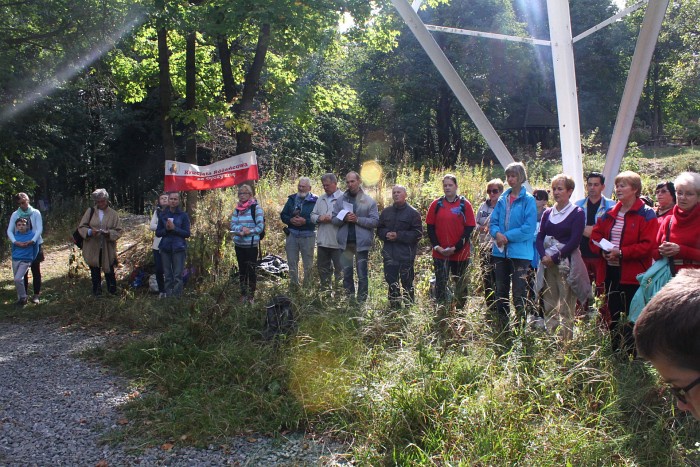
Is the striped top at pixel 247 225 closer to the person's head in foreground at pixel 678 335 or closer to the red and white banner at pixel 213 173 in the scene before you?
the red and white banner at pixel 213 173

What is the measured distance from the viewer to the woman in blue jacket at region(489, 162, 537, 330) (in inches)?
261

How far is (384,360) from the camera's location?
537cm

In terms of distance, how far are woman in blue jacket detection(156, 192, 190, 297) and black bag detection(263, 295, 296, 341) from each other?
10.7 feet

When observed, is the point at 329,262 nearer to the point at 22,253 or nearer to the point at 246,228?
the point at 246,228

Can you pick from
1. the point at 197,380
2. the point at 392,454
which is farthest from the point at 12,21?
the point at 392,454

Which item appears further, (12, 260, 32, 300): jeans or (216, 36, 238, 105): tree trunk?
(216, 36, 238, 105): tree trunk

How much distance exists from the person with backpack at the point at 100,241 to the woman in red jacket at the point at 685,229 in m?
7.98

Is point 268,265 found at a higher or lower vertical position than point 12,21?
lower

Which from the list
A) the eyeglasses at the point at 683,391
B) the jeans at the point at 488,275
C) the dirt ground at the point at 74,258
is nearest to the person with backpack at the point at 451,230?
the jeans at the point at 488,275

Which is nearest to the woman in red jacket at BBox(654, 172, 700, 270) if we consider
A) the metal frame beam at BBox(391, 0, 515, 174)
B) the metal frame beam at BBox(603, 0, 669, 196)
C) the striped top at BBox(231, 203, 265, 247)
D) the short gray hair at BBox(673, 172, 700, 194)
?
the short gray hair at BBox(673, 172, 700, 194)

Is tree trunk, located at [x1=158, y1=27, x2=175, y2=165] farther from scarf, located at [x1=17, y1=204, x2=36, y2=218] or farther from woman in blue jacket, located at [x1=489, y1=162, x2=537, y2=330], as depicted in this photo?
woman in blue jacket, located at [x1=489, y1=162, x2=537, y2=330]

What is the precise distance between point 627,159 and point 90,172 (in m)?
20.6

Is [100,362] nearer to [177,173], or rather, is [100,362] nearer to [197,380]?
[197,380]

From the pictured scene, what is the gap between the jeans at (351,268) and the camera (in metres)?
7.97
